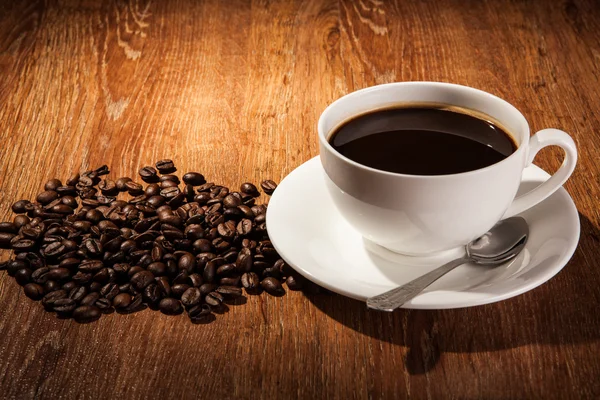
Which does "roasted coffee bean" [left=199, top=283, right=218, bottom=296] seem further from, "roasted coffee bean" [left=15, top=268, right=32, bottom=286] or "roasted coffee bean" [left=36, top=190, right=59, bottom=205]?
"roasted coffee bean" [left=36, top=190, right=59, bottom=205]

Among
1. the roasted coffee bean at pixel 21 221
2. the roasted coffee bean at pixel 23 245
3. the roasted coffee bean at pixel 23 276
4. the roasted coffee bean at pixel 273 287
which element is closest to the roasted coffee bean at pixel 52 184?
the roasted coffee bean at pixel 21 221

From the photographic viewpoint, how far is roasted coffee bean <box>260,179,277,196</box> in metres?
1.65

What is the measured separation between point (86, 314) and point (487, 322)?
77 cm

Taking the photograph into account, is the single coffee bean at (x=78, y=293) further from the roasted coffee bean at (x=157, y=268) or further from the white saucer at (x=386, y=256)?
the white saucer at (x=386, y=256)

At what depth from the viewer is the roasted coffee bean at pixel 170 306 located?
129 cm

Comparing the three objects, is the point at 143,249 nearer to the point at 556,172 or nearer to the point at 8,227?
the point at 8,227

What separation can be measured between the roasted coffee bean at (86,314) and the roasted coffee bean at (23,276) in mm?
167

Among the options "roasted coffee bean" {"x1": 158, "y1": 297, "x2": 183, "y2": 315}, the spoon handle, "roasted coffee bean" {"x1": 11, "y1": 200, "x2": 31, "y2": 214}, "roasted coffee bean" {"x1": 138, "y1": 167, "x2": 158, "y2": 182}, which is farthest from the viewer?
"roasted coffee bean" {"x1": 138, "y1": 167, "x2": 158, "y2": 182}

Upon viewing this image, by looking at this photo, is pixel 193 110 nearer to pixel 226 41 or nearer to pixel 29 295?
pixel 226 41

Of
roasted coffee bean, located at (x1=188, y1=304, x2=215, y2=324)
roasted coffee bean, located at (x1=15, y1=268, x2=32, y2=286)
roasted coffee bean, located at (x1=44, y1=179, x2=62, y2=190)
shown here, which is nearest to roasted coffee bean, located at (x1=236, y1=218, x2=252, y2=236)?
roasted coffee bean, located at (x1=188, y1=304, x2=215, y2=324)

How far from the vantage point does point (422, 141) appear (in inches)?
50.2

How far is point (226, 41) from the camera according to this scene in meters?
2.44

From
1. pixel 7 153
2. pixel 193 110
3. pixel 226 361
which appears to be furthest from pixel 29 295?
pixel 193 110

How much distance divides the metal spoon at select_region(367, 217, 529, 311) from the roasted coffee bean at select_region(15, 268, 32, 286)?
2.42 feet
